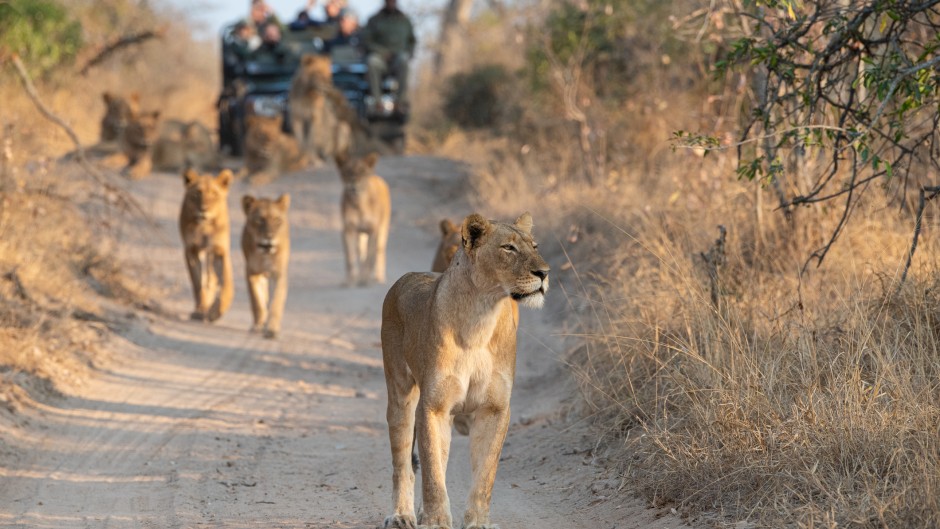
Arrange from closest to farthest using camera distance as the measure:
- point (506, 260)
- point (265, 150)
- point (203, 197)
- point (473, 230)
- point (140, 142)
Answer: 1. point (506, 260)
2. point (473, 230)
3. point (203, 197)
4. point (265, 150)
5. point (140, 142)

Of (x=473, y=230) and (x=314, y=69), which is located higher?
(x=473, y=230)

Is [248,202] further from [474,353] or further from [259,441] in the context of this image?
[474,353]

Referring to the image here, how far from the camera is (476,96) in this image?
2167 centimetres

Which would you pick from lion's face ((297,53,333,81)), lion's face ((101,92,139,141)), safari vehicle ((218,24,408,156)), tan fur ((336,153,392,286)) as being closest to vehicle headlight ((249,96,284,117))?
safari vehicle ((218,24,408,156))

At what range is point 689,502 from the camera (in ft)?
16.2

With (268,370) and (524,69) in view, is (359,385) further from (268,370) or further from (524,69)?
(524,69)

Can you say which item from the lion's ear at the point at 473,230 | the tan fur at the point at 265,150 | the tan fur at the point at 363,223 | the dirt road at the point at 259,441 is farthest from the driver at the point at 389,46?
the lion's ear at the point at 473,230

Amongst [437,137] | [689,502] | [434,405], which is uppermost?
[434,405]

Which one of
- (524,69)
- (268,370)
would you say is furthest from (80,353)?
(524,69)

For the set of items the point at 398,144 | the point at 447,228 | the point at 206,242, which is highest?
the point at 447,228

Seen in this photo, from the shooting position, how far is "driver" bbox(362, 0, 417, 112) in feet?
68.4

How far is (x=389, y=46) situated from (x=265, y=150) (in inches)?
174

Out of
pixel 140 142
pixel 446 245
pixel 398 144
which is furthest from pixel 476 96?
pixel 446 245

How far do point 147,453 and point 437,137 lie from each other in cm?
1638
